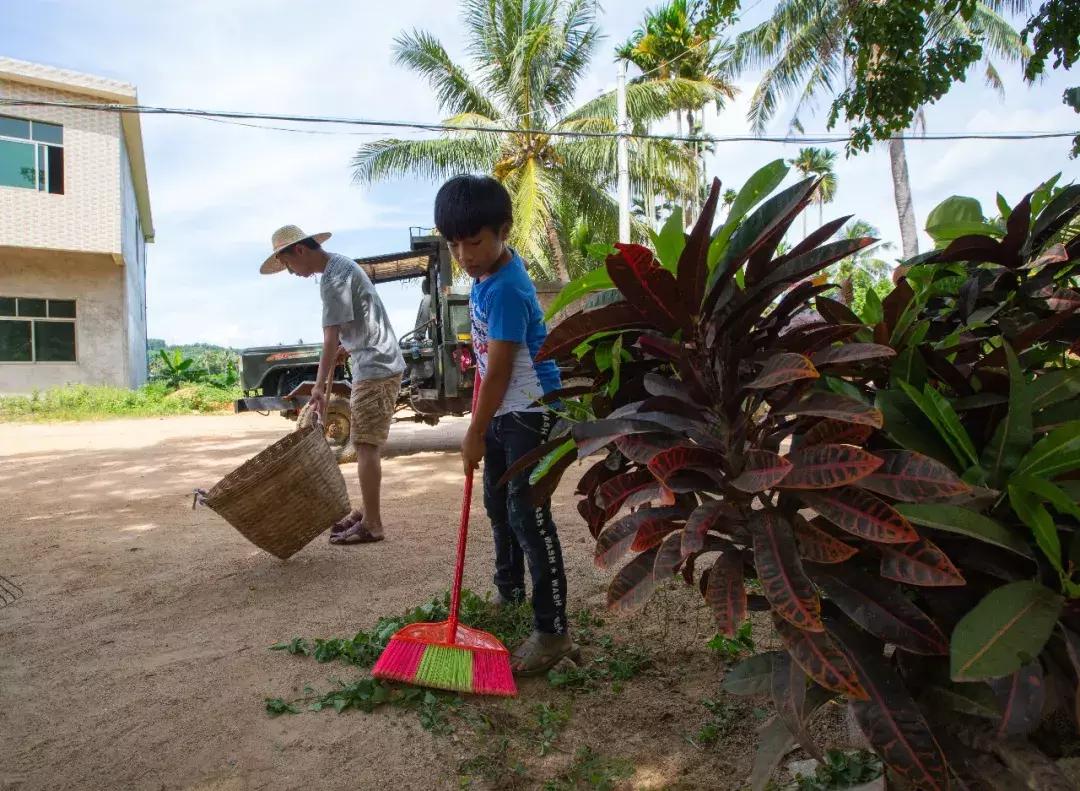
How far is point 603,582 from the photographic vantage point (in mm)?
3588

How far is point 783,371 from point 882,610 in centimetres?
44

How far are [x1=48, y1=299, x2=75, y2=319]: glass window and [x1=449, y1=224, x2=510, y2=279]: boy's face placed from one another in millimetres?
17526

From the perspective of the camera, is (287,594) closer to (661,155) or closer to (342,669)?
(342,669)

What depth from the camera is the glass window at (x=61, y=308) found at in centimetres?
1684

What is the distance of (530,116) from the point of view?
57.3ft

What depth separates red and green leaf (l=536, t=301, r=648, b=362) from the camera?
1484mm

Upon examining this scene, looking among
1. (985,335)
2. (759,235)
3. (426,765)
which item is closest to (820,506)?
(759,235)

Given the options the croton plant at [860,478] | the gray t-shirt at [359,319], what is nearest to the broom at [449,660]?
the croton plant at [860,478]

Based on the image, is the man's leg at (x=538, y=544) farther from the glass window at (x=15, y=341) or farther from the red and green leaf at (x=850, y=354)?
the glass window at (x=15, y=341)

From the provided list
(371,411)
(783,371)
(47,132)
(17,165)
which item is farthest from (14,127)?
(783,371)

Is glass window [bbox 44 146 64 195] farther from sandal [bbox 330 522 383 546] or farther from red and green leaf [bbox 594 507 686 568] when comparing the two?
red and green leaf [bbox 594 507 686 568]

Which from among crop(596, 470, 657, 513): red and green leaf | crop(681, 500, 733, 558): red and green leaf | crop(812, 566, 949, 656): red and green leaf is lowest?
crop(812, 566, 949, 656): red and green leaf

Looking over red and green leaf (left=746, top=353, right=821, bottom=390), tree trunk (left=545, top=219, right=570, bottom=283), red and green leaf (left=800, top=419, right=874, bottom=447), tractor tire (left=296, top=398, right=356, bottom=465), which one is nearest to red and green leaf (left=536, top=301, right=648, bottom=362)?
red and green leaf (left=746, top=353, right=821, bottom=390)

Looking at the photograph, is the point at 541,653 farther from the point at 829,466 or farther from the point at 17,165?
the point at 17,165
